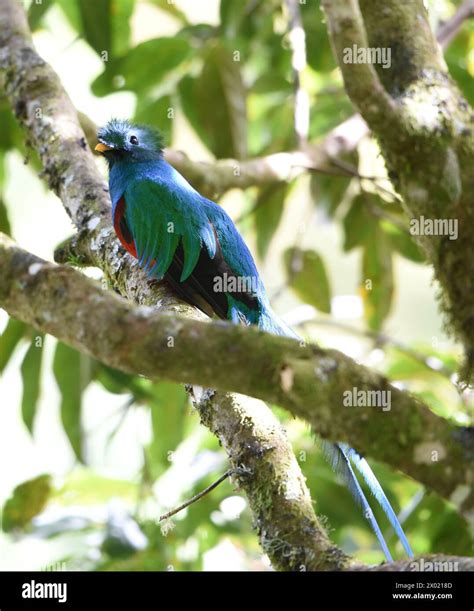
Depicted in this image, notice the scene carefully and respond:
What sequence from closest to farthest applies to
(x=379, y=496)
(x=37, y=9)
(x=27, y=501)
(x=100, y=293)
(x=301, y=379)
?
(x=301, y=379), (x=100, y=293), (x=379, y=496), (x=37, y=9), (x=27, y=501)

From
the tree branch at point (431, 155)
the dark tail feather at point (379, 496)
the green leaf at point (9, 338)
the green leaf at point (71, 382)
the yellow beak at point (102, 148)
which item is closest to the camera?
the tree branch at point (431, 155)

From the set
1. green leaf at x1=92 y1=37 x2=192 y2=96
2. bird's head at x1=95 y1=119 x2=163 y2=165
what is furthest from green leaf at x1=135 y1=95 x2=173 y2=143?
bird's head at x1=95 y1=119 x2=163 y2=165

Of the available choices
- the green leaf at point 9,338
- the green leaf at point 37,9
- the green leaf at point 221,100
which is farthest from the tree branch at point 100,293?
the green leaf at point 221,100

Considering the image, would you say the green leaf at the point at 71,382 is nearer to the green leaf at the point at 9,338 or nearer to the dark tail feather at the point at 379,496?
the green leaf at the point at 9,338

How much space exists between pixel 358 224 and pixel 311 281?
0.50 m

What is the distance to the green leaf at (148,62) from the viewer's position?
5012mm

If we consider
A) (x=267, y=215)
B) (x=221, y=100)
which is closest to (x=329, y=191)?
(x=267, y=215)

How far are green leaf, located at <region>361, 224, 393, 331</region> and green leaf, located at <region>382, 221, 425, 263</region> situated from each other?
0.14 ft

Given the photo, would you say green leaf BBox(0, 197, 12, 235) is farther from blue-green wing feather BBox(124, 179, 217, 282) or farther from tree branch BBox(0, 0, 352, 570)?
blue-green wing feather BBox(124, 179, 217, 282)

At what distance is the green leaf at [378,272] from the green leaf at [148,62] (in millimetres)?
1716

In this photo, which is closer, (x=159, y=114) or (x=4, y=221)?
(x=4, y=221)

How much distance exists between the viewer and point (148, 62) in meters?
5.05

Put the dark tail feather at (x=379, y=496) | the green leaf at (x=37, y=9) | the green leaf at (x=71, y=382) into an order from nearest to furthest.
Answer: the dark tail feather at (x=379, y=496) < the green leaf at (x=71, y=382) < the green leaf at (x=37, y=9)

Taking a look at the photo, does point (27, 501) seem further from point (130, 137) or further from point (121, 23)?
point (121, 23)
